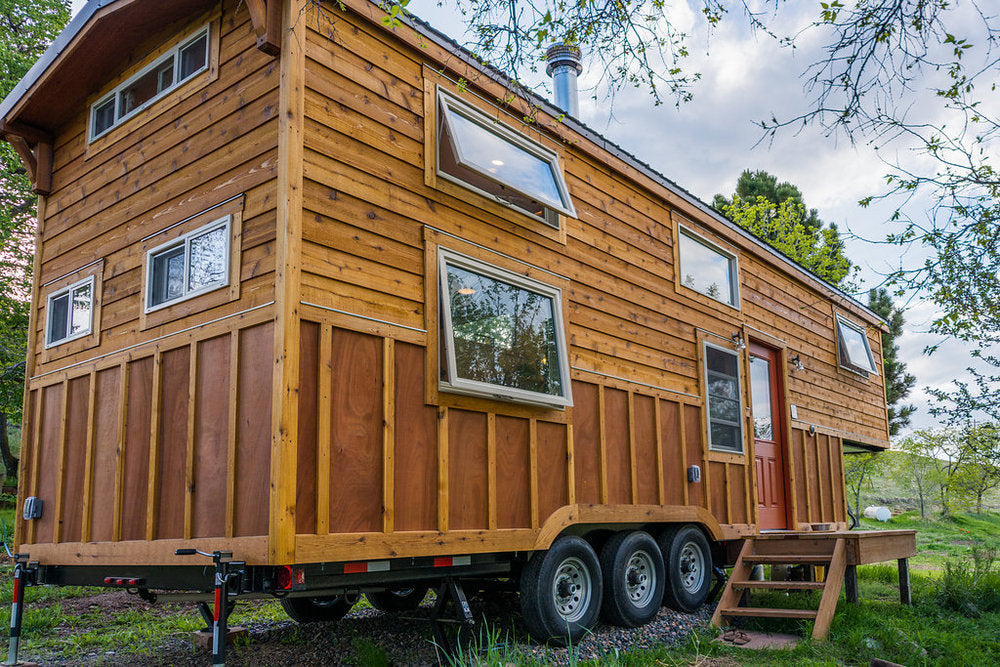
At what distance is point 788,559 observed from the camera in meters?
7.23

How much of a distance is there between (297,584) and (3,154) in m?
11.7

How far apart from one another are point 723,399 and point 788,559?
206cm

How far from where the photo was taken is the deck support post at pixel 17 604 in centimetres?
557

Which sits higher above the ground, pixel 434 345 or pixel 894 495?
pixel 434 345

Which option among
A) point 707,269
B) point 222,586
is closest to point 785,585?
point 707,269

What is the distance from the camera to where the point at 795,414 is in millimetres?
10398

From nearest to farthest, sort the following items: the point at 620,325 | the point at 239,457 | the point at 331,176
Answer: the point at 239,457 < the point at 331,176 < the point at 620,325

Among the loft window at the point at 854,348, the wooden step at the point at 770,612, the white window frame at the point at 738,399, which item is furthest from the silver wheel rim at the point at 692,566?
the loft window at the point at 854,348

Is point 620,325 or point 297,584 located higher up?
point 620,325

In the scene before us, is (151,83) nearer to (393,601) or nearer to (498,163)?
(498,163)

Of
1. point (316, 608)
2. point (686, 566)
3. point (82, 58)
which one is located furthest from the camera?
point (686, 566)

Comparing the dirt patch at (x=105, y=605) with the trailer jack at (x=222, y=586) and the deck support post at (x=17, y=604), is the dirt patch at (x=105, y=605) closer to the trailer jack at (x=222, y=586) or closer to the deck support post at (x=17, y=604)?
the deck support post at (x=17, y=604)

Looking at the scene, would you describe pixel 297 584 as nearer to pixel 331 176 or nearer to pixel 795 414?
pixel 331 176

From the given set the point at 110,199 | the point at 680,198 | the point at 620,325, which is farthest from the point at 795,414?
the point at 110,199
